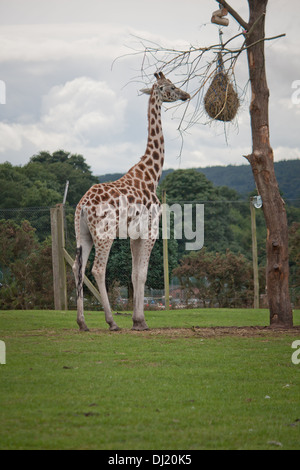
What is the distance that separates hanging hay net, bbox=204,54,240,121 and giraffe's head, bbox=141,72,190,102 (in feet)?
2.65

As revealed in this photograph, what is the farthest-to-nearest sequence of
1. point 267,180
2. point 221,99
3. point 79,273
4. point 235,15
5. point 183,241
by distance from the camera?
point 183,241 < point 235,15 < point 267,180 < point 221,99 < point 79,273

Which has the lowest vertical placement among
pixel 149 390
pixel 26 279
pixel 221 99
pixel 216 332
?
pixel 216 332

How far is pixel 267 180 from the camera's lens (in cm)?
1191

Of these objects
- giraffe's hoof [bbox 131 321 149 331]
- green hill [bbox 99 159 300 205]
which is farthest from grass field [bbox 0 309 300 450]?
green hill [bbox 99 159 300 205]

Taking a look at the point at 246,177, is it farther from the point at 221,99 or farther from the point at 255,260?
the point at 221,99

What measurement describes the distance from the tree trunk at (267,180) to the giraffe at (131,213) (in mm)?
1362

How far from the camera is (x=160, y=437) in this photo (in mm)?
5043

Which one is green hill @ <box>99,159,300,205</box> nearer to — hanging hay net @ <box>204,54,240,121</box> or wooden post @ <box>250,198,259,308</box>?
wooden post @ <box>250,198,259,308</box>

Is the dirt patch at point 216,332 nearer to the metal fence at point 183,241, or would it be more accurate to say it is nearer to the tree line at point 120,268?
the metal fence at point 183,241

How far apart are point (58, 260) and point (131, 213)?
527cm

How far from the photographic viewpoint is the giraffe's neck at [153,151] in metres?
12.2

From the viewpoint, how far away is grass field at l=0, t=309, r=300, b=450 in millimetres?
5074

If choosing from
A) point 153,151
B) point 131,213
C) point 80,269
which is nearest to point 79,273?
point 80,269
